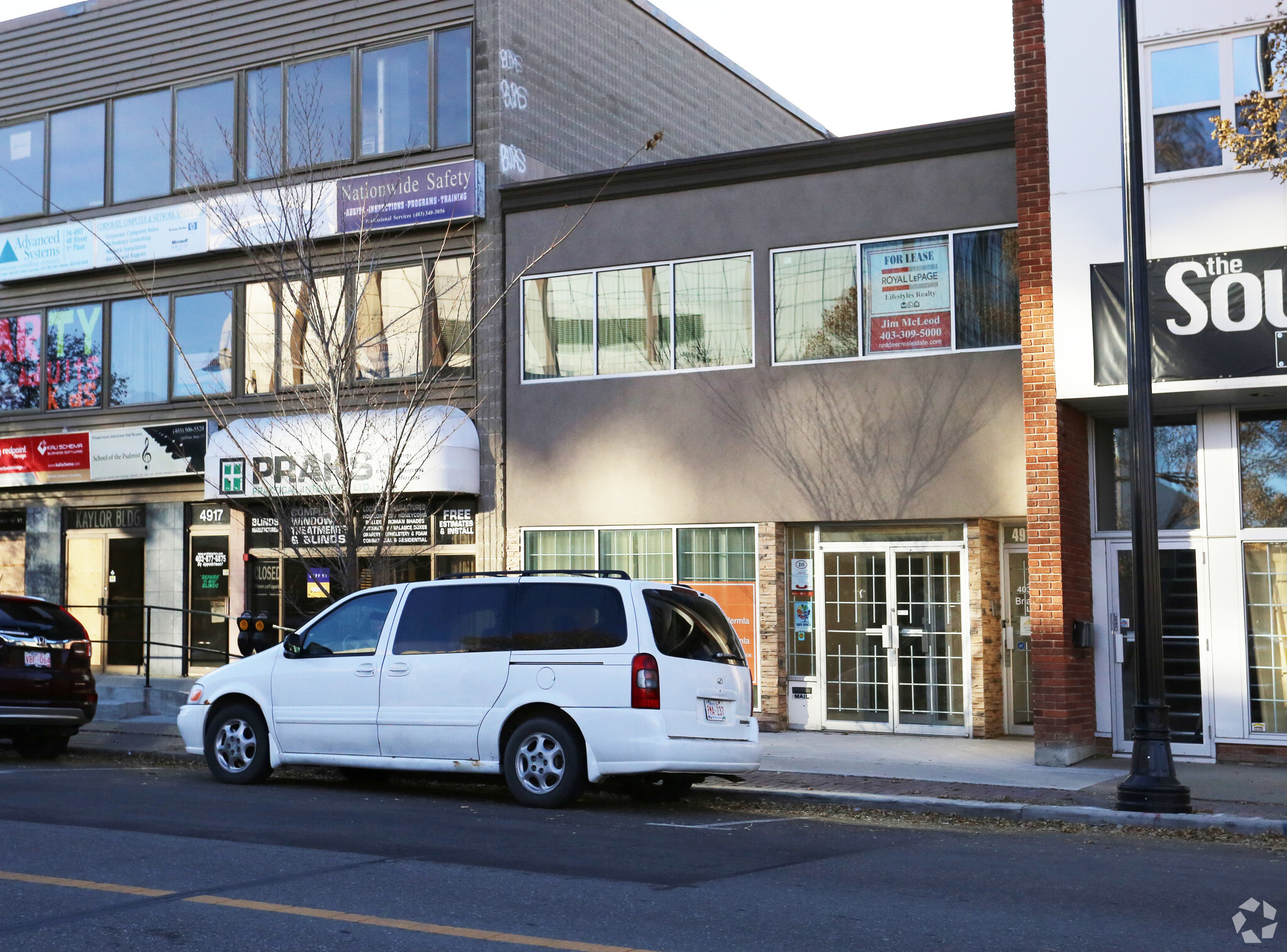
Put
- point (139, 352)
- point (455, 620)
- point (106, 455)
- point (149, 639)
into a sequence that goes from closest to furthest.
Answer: point (455, 620), point (149, 639), point (106, 455), point (139, 352)

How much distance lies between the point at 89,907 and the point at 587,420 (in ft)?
37.6

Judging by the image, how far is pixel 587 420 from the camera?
1780cm

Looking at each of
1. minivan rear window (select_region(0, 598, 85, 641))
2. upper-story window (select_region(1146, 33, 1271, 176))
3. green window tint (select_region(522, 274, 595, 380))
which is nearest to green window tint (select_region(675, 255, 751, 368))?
green window tint (select_region(522, 274, 595, 380))

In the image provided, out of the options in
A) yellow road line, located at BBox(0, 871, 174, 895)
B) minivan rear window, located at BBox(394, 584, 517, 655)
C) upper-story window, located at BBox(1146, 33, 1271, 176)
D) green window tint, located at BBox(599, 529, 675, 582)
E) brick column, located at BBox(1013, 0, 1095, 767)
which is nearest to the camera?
yellow road line, located at BBox(0, 871, 174, 895)

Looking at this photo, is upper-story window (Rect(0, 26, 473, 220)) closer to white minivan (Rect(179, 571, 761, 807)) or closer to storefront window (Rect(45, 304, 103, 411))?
storefront window (Rect(45, 304, 103, 411))

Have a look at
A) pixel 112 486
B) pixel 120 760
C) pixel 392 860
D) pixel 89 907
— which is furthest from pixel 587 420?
pixel 89 907

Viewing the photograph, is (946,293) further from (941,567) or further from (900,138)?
(941,567)

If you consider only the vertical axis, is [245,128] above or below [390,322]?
above

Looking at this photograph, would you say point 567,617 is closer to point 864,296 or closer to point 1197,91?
point 864,296

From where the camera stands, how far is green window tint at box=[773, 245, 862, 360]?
1641 cm

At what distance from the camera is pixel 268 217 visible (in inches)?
718

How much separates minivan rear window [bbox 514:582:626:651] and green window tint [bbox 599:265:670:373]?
6.68 metres

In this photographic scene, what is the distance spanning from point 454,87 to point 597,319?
3.94 m

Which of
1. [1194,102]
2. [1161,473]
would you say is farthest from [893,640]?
[1194,102]
